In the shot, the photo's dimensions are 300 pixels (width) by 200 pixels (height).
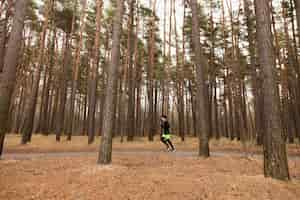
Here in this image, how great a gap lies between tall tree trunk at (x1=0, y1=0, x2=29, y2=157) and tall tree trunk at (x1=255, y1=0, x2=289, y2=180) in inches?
334

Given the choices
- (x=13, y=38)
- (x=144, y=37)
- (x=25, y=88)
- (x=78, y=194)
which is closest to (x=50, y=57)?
(x=25, y=88)

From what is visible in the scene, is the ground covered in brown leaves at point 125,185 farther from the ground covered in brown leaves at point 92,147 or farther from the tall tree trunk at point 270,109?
the ground covered in brown leaves at point 92,147

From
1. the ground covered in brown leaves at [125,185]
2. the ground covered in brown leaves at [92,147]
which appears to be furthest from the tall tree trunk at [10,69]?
the ground covered in brown leaves at [92,147]

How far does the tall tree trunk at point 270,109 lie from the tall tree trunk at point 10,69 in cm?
849

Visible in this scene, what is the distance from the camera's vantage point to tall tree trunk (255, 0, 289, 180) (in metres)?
5.82

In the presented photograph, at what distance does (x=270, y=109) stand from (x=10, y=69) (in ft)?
28.9

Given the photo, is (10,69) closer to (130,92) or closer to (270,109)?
(270,109)

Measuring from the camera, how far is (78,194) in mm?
4664

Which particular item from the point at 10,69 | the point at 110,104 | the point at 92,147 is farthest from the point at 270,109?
the point at 92,147

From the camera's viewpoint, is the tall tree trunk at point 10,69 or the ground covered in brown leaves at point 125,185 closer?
the ground covered in brown leaves at point 125,185

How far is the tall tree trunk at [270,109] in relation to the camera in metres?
5.82

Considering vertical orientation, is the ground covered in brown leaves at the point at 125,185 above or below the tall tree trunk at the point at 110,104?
below

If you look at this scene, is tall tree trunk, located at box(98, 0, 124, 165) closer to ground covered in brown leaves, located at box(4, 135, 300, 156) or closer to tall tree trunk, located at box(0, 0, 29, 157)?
tall tree trunk, located at box(0, 0, 29, 157)

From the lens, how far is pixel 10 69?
8.02 m
